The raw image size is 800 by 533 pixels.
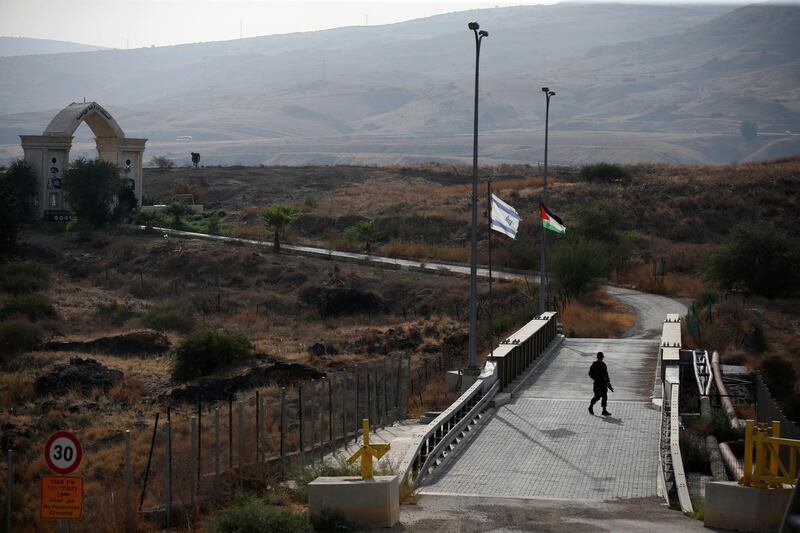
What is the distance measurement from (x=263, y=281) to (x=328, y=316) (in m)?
6.96

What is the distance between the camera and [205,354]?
3550 centimetres

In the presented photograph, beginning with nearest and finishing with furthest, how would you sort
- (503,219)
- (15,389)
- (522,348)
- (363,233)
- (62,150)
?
1. (522,348)
2. (503,219)
3. (15,389)
4. (363,233)
5. (62,150)

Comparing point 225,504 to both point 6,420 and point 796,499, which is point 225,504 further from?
point 6,420

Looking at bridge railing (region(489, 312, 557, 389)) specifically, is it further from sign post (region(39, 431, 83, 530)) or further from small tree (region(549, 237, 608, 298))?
sign post (region(39, 431, 83, 530))

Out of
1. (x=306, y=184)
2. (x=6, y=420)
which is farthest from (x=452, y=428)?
(x=306, y=184)

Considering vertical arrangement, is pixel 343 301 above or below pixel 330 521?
below

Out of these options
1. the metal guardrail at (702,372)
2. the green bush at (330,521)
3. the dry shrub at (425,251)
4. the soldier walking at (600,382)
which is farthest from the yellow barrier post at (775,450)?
the dry shrub at (425,251)

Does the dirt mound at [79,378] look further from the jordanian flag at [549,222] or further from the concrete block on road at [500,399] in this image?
the jordanian flag at [549,222]

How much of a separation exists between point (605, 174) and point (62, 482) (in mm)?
79853

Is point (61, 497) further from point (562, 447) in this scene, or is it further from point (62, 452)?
point (562, 447)

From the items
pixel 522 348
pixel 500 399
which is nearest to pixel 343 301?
pixel 522 348

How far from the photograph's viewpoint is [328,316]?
48750 mm

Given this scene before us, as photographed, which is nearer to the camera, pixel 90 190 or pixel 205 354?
pixel 205 354

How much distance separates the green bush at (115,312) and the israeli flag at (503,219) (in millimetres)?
20968
